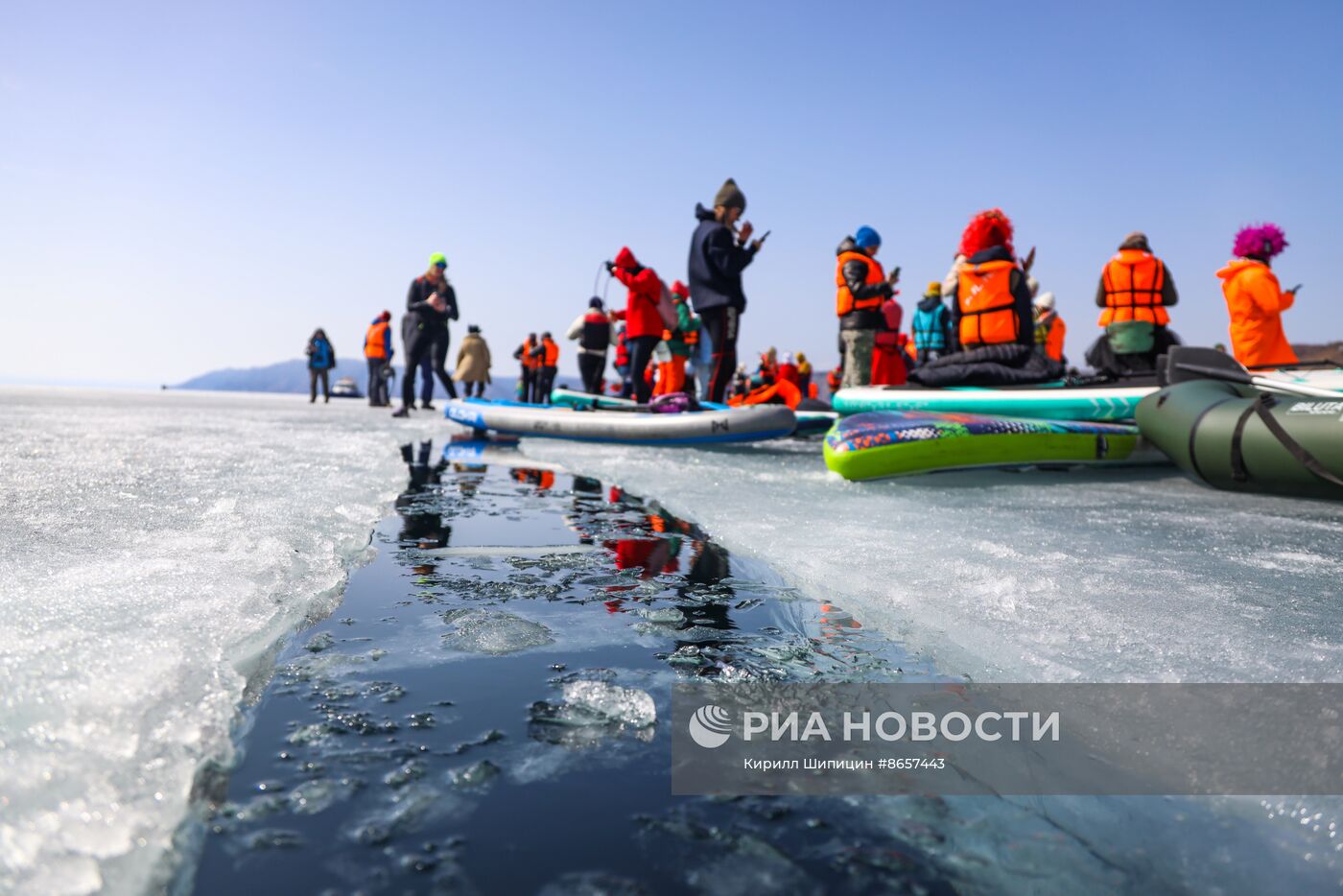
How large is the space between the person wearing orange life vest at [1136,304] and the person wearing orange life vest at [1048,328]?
349cm

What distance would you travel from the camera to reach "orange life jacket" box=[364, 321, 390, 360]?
1287cm

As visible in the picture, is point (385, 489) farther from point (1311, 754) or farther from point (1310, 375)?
point (1310, 375)

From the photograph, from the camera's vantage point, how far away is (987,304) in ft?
18.9

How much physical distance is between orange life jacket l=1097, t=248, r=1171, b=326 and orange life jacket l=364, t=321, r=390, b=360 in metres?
10.1

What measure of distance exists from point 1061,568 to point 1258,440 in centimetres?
201

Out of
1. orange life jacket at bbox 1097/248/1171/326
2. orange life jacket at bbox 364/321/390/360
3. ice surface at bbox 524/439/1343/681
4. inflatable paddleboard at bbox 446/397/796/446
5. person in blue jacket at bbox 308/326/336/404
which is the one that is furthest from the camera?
person in blue jacket at bbox 308/326/336/404

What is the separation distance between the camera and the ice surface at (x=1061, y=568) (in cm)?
140

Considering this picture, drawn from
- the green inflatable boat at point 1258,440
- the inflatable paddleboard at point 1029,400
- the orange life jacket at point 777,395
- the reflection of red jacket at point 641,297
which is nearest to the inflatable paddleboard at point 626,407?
the reflection of red jacket at point 641,297

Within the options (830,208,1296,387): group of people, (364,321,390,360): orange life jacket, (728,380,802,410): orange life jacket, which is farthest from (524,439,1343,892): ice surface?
(364,321,390,360): orange life jacket

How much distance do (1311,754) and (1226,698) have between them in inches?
6.1

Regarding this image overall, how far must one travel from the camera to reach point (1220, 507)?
327 centimetres

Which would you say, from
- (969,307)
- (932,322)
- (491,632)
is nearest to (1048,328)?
(932,322)

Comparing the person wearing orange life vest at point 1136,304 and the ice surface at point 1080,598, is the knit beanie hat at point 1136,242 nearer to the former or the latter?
the person wearing orange life vest at point 1136,304

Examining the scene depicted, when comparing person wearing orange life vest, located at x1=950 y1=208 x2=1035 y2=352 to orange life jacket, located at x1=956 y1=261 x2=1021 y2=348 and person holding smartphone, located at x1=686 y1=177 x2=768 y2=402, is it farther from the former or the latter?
person holding smartphone, located at x1=686 y1=177 x2=768 y2=402
